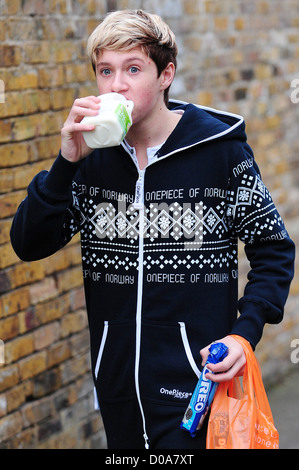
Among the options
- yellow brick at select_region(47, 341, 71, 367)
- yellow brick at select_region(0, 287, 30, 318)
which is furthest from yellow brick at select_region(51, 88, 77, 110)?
yellow brick at select_region(47, 341, 71, 367)

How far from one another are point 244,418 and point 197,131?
94cm

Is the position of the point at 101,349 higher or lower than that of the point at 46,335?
higher

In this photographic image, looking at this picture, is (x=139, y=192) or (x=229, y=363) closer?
(x=229, y=363)

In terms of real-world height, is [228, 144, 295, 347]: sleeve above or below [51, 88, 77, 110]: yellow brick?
below

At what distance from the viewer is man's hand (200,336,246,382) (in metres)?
2.53

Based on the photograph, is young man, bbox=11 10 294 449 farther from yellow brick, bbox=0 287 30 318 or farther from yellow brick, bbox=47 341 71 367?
yellow brick, bbox=47 341 71 367

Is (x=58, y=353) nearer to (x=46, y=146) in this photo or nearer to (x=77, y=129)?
(x=46, y=146)

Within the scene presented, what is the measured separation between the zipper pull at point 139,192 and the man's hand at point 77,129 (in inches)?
9.9

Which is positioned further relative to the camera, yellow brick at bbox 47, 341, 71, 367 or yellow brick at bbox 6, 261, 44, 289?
yellow brick at bbox 47, 341, 71, 367

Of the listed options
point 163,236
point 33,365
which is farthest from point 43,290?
point 163,236

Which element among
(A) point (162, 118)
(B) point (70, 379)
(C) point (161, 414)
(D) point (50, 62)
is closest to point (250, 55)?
(D) point (50, 62)

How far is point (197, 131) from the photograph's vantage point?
280 centimetres

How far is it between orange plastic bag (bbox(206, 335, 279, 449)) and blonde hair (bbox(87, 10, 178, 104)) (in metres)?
0.95

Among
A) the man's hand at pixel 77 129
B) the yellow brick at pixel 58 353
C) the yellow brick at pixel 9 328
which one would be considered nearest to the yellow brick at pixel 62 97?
the yellow brick at pixel 9 328
